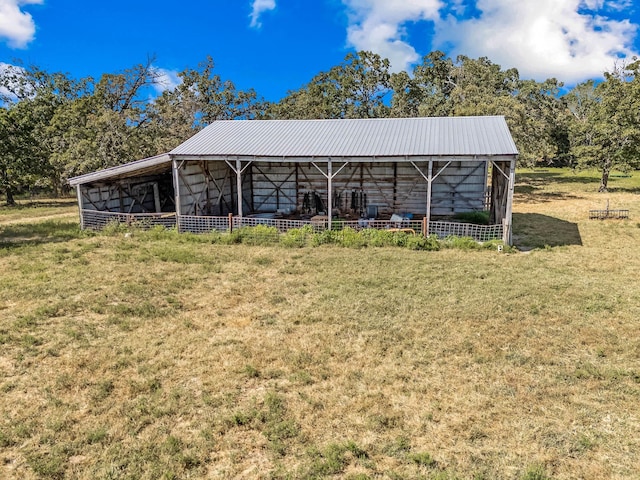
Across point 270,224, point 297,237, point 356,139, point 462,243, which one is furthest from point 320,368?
point 356,139

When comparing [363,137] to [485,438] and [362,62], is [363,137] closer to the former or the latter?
[485,438]

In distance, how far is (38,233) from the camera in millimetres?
19422

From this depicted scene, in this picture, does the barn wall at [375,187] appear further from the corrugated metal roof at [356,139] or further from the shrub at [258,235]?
the shrub at [258,235]

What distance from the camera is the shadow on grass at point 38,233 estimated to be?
57.8 feet

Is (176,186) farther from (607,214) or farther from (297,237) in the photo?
(607,214)

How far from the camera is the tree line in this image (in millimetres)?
31062

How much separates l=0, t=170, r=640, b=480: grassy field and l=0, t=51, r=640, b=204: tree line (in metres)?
18.4

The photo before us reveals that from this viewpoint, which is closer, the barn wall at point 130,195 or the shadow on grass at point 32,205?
the barn wall at point 130,195

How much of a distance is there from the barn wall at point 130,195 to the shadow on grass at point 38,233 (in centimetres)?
148

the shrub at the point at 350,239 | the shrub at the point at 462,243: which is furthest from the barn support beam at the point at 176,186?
the shrub at the point at 462,243

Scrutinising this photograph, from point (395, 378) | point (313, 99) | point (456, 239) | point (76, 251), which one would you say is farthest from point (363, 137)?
point (313, 99)

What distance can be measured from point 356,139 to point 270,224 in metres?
5.30

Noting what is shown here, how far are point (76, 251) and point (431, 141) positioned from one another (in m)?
13.8

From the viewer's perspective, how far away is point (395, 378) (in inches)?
295
